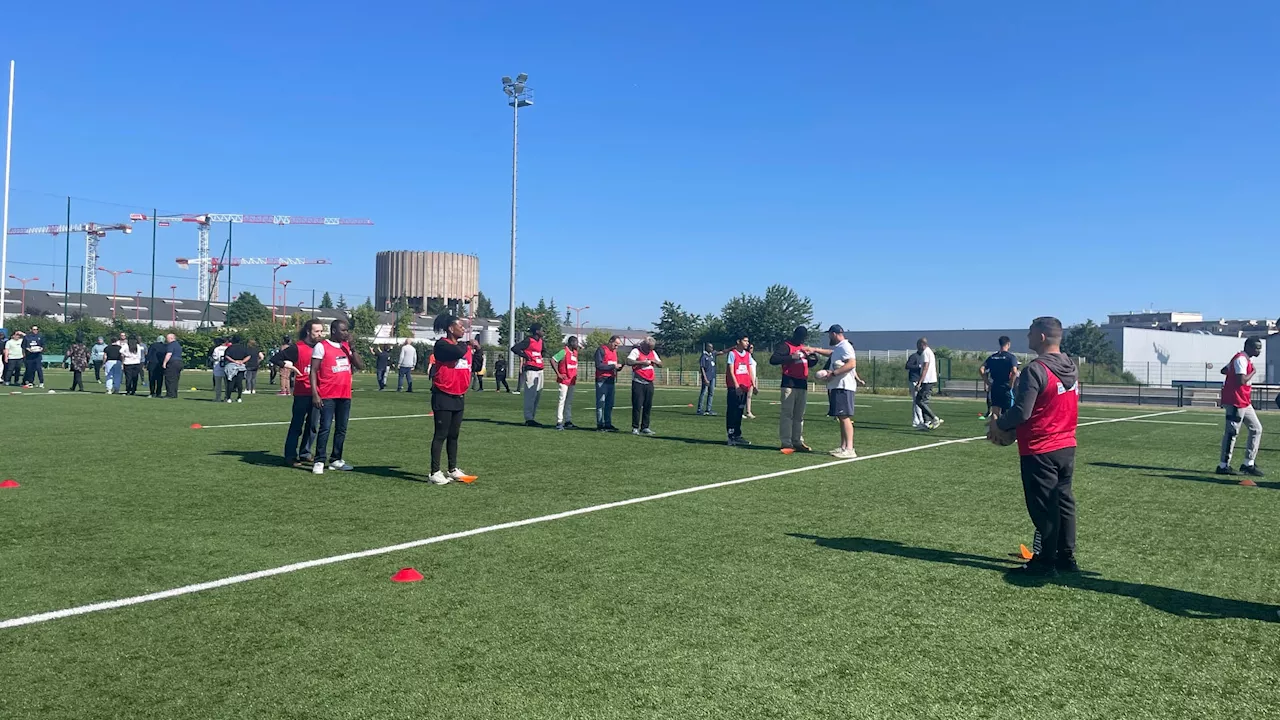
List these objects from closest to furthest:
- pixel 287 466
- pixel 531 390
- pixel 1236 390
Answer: pixel 287 466, pixel 1236 390, pixel 531 390

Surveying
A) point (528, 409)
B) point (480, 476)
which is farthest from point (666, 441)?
point (480, 476)

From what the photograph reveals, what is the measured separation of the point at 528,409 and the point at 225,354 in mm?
10422

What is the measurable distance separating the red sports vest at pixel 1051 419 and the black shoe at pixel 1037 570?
78 cm

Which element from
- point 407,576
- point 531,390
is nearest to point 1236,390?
point 407,576

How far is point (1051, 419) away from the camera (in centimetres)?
649

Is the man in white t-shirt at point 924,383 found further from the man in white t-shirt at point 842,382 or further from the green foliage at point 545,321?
the green foliage at point 545,321

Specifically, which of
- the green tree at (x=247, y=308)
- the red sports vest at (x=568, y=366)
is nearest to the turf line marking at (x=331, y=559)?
the red sports vest at (x=568, y=366)

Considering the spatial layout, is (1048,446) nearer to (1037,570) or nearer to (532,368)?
(1037,570)

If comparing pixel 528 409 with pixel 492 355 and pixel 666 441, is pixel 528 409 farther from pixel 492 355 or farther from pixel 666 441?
pixel 492 355

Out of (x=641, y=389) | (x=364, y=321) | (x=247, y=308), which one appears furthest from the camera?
(x=247, y=308)

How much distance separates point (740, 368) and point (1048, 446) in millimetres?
10614

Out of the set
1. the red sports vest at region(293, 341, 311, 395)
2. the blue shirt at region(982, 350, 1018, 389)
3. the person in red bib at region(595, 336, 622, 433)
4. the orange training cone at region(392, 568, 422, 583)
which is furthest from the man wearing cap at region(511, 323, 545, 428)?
the orange training cone at region(392, 568, 422, 583)

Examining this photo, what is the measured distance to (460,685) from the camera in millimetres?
4316

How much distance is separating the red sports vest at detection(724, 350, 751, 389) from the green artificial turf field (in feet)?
15.6
